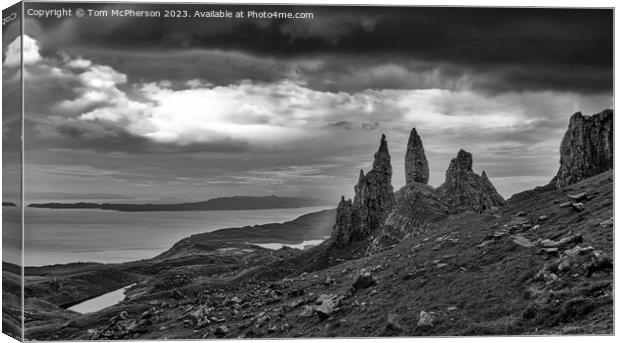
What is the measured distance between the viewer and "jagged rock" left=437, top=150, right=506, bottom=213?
30891 mm

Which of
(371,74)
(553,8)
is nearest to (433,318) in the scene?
(371,74)

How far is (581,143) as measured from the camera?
30562 millimetres

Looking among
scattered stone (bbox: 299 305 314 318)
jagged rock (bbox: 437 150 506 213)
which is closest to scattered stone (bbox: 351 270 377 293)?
scattered stone (bbox: 299 305 314 318)

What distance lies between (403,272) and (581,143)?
33.5 feet

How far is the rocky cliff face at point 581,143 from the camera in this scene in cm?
3036

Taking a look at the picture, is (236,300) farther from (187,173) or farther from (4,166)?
(4,166)

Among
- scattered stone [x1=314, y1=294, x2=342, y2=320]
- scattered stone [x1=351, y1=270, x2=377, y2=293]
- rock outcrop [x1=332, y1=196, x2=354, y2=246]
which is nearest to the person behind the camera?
scattered stone [x1=314, y1=294, x2=342, y2=320]

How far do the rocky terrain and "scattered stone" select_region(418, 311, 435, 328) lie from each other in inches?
2.6

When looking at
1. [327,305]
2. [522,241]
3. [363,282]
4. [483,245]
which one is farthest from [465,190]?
[327,305]

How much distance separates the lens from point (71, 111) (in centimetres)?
2775

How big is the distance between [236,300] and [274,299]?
190cm

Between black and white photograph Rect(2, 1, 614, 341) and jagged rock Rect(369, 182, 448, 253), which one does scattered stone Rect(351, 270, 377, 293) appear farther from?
jagged rock Rect(369, 182, 448, 253)

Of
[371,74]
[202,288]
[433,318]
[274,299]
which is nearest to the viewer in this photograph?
[433,318]

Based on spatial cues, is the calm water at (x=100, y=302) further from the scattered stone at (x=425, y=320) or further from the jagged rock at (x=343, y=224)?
the scattered stone at (x=425, y=320)
